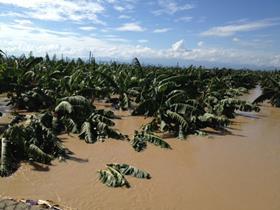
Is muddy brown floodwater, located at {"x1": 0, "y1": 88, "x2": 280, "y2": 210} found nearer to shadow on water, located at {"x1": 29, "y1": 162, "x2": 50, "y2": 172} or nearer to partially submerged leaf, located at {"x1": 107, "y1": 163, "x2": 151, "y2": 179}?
shadow on water, located at {"x1": 29, "y1": 162, "x2": 50, "y2": 172}

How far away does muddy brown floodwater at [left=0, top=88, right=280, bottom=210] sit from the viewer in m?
6.55

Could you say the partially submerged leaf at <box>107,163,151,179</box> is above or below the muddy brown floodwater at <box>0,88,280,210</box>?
above

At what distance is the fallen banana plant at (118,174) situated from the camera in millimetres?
Result: 7094

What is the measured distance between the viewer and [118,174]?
7332mm

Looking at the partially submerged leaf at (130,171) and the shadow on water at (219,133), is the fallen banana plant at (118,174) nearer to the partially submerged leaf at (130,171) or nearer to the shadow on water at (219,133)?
the partially submerged leaf at (130,171)

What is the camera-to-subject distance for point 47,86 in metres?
15.5

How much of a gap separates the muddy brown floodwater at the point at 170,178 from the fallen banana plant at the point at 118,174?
15 centimetres

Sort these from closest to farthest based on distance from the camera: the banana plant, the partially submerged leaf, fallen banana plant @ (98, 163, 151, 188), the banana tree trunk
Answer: fallen banana plant @ (98, 163, 151, 188), the banana tree trunk, the partially submerged leaf, the banana plant

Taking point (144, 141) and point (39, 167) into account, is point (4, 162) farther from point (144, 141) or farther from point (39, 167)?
point (144, 141)

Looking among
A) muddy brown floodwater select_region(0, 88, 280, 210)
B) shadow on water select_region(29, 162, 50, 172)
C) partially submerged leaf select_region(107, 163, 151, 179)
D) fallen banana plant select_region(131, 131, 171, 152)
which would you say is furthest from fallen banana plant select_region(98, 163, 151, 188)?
fallen banana plant select_region(131, 131, 171, 152)

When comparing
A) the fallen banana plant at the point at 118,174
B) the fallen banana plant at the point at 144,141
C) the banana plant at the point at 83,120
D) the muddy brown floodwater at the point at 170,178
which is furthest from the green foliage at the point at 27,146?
the fallen banana plant at the point at 144,141

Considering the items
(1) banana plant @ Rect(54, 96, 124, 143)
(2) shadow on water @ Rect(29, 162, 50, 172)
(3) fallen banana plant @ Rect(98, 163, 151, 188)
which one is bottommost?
(2) shadow on water @ Rect(29, 162, 50, 172)

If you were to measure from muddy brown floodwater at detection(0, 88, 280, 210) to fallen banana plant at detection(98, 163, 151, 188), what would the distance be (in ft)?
0.50

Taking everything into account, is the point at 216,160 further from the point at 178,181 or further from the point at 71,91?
the point at 71,91
